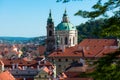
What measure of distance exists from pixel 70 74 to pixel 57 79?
3.34 m

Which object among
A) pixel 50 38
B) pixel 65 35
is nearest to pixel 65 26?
pixel 65 35

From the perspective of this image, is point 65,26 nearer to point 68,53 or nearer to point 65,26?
point 65,26

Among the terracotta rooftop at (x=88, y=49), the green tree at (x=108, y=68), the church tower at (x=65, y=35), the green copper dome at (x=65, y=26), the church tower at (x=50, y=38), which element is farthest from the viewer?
the green copper dome at (x=65, y=26)

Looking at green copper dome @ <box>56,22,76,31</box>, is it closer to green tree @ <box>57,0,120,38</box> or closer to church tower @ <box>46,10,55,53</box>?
church tower @ <box>46,10,55,53</box>

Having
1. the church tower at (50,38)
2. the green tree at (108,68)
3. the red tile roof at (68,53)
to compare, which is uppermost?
the green tree at (108,68)

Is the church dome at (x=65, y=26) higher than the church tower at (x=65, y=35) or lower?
higher

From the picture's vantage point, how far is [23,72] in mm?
47406

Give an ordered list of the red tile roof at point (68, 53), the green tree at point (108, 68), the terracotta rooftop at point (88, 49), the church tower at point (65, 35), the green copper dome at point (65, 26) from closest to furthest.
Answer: the green tree at point (108, 68), the terracotta rooftop at point (88, 49), the red tile roof at point (68, 53), the church tower at point (65, 35), the green copper dome at point (65, 26)

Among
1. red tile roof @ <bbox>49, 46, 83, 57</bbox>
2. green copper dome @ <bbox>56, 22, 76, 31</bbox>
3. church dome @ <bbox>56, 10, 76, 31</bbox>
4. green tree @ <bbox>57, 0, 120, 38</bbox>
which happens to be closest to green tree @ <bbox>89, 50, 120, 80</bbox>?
green tree @ <bbox>57, 0, 120, 38</bbox>

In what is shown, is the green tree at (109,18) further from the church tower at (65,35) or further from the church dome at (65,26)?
the church dome at (65,26)

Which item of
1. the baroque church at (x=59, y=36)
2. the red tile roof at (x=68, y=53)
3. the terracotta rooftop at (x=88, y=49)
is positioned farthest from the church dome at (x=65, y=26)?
the red tile roof at (x=68, y=53)

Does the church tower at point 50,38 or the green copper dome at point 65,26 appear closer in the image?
the church tower at point 50,38

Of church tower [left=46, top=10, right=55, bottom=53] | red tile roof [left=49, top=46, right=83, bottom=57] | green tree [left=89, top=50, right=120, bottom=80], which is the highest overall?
green tree [left=89, top=50, right=120, bottom=80]

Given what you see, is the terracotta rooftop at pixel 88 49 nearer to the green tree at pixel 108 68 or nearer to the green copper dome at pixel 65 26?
the green copper dome at pixel 65 26
